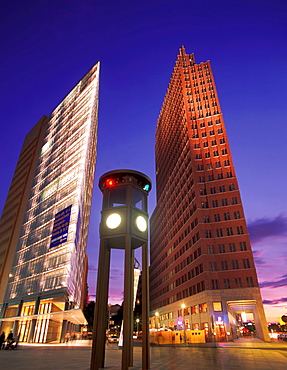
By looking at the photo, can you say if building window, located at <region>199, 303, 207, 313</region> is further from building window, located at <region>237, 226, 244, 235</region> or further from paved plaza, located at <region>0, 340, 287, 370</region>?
paved plaza, located at <region>0, 340, 287, 370</region>

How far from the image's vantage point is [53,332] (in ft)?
168

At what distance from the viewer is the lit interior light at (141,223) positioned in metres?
11.2

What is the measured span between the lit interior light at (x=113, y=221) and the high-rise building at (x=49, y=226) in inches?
1552

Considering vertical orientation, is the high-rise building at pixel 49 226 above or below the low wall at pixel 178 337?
above

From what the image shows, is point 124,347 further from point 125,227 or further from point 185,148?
point 185,148

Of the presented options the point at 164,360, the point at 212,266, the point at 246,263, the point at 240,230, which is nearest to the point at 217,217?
the point at 240,230

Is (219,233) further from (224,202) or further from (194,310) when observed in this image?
(194,310)

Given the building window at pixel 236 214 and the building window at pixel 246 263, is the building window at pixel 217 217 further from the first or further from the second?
the building window at pixel 246 263

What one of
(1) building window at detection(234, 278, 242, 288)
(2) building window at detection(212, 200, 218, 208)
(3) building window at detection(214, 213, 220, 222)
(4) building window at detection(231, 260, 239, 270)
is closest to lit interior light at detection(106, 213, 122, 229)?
(1) building window at detection(234, 278, 242, 288)

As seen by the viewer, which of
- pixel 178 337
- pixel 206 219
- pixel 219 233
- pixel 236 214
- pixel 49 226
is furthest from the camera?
pixel 49 226

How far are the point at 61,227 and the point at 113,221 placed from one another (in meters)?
48.3

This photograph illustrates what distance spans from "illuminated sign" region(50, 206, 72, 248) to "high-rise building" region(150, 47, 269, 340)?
2927 centimetres

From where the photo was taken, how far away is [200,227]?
5900 cm

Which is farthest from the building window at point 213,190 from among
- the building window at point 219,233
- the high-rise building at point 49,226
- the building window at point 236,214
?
the high-rise building at point 49,226
